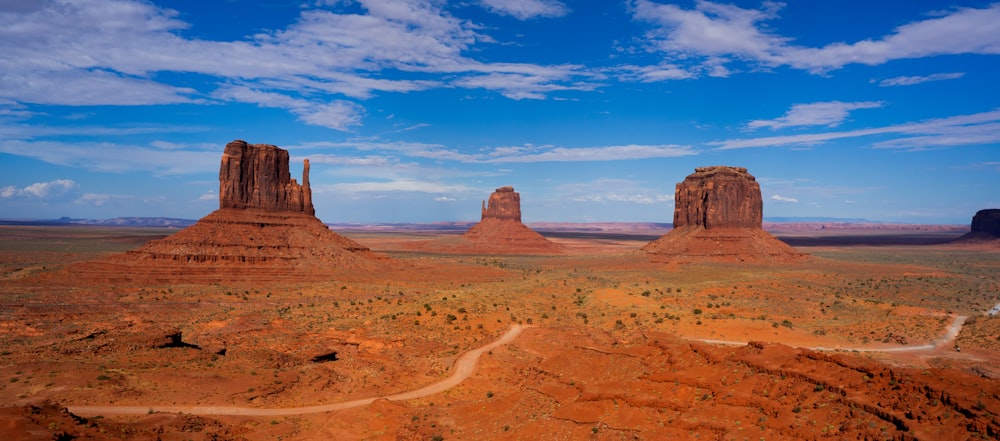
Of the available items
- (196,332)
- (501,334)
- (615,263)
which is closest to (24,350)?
(196,332)

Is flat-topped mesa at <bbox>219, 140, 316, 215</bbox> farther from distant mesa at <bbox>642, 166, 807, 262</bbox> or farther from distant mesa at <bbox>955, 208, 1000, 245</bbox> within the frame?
distant mesa at <bbox>955, 208, 1000, 245</bbox>

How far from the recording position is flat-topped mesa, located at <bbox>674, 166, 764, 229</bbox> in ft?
308

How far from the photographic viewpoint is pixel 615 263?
3716 inches

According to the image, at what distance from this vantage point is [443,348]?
1362 inches

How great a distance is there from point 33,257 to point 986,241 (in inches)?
8699

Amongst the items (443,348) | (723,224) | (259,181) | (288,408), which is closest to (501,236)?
(723,224)

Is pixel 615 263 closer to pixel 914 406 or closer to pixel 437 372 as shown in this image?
pixel 437 372

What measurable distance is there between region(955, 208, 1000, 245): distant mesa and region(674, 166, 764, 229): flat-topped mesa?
346 feet

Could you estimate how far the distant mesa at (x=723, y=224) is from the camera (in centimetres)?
8988

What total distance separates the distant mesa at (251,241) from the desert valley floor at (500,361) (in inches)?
167

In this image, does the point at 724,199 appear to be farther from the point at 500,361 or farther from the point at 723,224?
the point at 500,361

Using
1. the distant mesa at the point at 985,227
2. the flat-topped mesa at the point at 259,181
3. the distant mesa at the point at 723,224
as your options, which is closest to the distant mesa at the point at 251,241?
the flat-topped mesa at the point at 259,181

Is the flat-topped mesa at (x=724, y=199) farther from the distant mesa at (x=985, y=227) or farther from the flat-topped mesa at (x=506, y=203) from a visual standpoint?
the distant mesa at (x=985, y=227)

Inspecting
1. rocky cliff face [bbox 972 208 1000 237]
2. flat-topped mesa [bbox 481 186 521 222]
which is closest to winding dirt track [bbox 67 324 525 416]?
flat-topped mesa [bbox 481 186 521 222]
